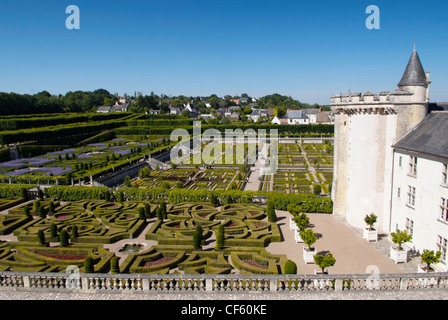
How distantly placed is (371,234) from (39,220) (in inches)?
1015

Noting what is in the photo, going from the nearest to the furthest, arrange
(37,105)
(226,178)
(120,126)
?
(226,178)
(120,126)
(37,105)

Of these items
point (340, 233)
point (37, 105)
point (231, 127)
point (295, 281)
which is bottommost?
point (340, 233)

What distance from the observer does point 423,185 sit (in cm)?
1920

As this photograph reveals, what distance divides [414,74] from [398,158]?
18.7 feet

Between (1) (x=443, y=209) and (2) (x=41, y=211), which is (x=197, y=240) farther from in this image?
(2) (x=41, y=211)

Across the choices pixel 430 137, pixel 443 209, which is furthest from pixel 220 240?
pixel 430 137

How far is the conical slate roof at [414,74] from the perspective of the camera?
2152 centimetres

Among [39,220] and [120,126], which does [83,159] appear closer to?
[39,220]

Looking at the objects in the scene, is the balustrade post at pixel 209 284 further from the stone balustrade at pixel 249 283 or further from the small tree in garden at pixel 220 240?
the small tree in garden at pixel 220 240

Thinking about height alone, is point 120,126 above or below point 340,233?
above

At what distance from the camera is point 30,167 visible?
1811 inches

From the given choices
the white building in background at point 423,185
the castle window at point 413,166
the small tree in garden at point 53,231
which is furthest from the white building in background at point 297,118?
the small tree in garden at point 53,231

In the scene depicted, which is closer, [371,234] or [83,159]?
[371,234]
